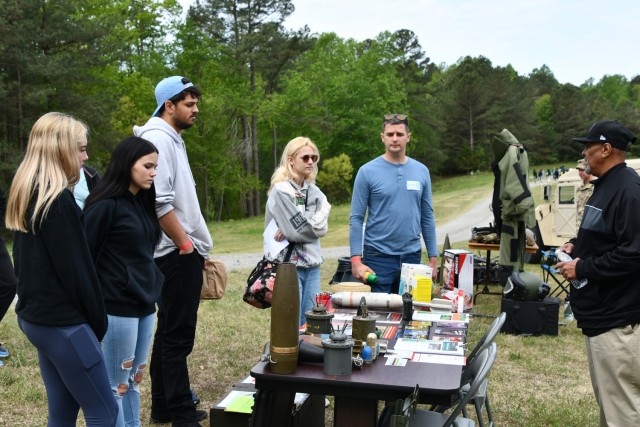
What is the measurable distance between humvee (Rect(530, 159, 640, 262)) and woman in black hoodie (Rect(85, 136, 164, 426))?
10813 millimetres

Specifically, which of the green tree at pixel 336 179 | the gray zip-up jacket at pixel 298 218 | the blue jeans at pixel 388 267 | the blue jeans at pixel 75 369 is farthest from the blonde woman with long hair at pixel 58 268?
the green tree at pixel 336 179

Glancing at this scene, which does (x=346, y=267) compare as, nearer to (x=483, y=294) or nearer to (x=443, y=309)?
(x=443, y=309)

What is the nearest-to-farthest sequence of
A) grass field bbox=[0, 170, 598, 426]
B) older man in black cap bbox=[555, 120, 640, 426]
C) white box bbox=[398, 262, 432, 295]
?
older man in black cap bbox=[555, 120, 640, 426] → white box bbox=[398, 262, 432, 295] → grass field bbox=[0, 170, 598, 426]

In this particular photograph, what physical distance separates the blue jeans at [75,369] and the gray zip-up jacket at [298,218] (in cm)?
181

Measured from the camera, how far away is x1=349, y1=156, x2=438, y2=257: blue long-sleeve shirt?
4527 millimetres

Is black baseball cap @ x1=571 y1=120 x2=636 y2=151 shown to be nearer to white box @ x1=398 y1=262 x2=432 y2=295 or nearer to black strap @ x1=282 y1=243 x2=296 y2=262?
white box @ x1=398 y1=262 x2=432 y2=295

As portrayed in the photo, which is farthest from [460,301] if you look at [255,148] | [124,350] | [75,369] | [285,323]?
[255,148]

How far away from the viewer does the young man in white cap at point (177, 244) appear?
138 inches

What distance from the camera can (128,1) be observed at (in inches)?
1210

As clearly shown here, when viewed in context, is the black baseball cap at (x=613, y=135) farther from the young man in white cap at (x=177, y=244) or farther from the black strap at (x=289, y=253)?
the young man in white cap at (x=177, y=244)

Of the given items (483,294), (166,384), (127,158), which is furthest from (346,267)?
(483,294)

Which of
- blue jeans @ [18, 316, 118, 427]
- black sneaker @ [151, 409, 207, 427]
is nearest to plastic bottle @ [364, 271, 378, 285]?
black sneaker @ [151, 409, 207, 427]

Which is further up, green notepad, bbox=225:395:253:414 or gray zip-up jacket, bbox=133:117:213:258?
gray zip-up jacket, bbox=133:117:213:258

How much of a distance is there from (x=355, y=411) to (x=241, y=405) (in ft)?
4.18
